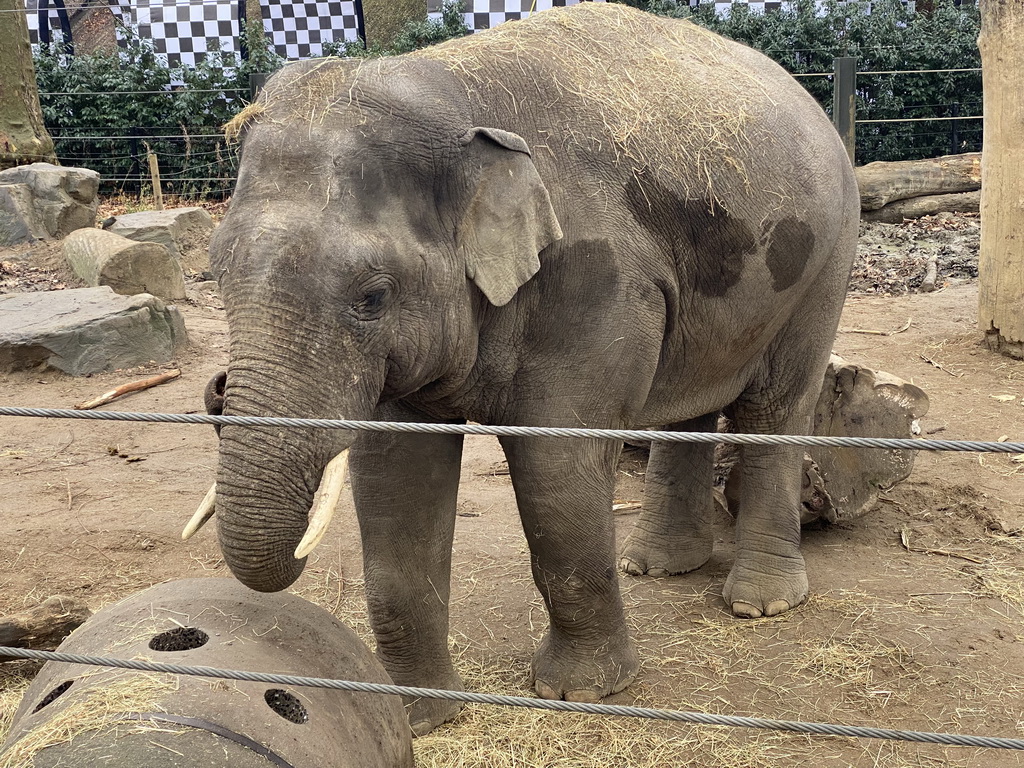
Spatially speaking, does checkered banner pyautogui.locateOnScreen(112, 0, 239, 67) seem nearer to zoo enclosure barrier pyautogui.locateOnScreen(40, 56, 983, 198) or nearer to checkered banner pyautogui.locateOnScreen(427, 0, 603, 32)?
zoo enclosure barrier pyautogui.locateOnScreen(40, 56, 983, 198)

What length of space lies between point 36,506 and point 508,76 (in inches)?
137

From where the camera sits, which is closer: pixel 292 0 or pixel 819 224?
pixel 819 224

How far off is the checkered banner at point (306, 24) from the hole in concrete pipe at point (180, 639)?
14.3m

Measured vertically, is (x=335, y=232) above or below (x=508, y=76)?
below

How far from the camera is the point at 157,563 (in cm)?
476

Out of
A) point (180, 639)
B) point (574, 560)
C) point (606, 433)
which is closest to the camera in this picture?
point (606, 433)

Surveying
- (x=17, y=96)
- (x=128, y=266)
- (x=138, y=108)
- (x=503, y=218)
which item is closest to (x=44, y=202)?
(x=17, y=96)

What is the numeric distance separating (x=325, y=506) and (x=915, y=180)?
10.6 metres

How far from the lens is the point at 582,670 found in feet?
11.7

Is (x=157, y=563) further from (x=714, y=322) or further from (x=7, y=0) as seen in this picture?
(x=7, y=0)

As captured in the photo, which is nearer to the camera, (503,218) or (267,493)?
(267,493)

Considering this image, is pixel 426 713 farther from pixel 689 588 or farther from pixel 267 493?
pixel 689 588

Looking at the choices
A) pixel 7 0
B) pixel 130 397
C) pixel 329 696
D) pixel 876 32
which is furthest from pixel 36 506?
pixel 876 32

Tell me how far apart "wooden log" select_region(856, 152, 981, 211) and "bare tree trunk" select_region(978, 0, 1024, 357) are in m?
4.55
